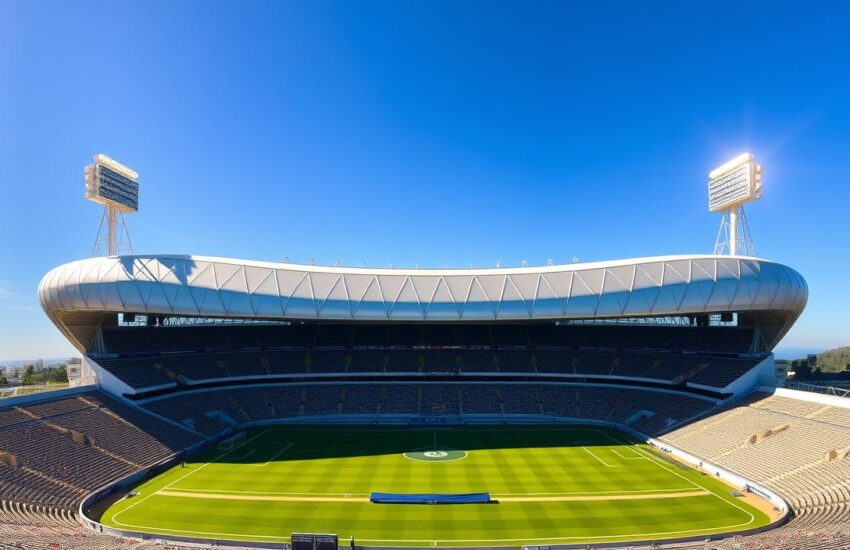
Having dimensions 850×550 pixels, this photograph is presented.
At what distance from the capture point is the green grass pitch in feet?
91.9

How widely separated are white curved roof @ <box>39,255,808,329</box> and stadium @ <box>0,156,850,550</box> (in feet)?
0.72

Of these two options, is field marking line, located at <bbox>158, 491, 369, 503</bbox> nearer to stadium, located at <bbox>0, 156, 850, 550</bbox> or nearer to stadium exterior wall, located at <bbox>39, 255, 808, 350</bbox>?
stadium, located at <bbox>0, 156, 850, 550</bbox>

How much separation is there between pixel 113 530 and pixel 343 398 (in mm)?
30828

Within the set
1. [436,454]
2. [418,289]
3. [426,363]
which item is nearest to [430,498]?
[436,454]

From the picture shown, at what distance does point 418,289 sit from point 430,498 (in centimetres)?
2427

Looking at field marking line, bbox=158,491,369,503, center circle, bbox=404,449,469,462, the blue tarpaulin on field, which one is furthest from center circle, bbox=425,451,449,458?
field marking line, bbox=158,491,369,503

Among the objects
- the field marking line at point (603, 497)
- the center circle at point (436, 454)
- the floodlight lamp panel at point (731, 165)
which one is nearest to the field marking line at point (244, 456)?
the center circle at point (436, 454)

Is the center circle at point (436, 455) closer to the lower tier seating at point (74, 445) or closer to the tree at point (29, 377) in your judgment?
the lower tier seating at point (74, 445)

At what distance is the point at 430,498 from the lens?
32.2 metres

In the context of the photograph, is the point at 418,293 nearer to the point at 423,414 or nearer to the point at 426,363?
the point at 426,363

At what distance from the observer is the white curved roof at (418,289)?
4669 cm

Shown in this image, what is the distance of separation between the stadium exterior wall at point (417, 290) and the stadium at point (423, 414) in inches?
8.7

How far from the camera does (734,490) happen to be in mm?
33812

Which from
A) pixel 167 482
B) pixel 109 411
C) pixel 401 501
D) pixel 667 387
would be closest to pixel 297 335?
pixel 109 411
